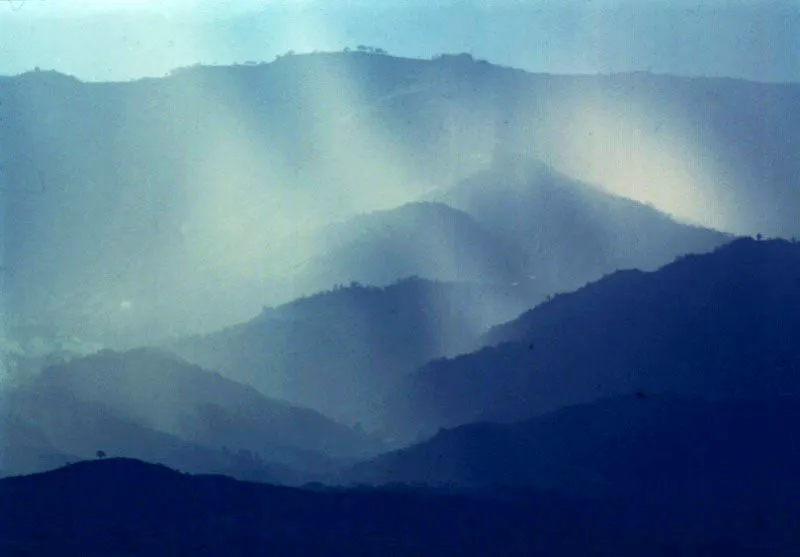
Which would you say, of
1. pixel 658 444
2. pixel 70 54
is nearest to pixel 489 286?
pixel 658 444

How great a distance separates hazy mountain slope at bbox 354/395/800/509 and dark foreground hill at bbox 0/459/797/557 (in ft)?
0.36

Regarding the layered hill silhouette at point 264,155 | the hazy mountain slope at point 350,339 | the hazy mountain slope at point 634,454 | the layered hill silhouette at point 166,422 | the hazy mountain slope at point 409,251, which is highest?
the layered hill silhouette at point 264,155

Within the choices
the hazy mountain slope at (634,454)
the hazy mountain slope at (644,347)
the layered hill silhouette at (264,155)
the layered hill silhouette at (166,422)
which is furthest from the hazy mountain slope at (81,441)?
the hazy mountain slope at (644,347)

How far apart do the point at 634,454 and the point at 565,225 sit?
1.29 metres

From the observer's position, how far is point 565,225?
18.2 feet

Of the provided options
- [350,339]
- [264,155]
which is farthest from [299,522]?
[264,155]

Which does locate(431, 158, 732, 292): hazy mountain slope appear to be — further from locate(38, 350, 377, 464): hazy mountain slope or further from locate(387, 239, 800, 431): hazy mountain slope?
locate(38, 350, 377, 464): hazy mountain slope

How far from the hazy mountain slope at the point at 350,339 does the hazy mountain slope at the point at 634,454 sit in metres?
0.44

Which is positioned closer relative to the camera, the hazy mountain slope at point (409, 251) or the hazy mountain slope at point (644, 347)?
the hazy mountain slope at point (644, 347)

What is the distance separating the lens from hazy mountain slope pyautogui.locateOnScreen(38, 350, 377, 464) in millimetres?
5453

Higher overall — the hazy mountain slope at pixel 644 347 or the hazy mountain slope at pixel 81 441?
the hazy mountain slope at pixel 644 347

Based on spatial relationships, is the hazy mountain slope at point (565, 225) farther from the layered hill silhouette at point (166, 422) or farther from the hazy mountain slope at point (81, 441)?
the hazy mountain slope at point (81, 441)

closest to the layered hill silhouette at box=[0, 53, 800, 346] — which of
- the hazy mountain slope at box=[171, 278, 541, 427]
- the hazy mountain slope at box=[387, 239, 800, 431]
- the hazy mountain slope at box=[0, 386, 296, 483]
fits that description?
the hazy mountain slope at box=[171, 278, 541, 427]

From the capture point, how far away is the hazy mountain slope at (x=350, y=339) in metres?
5.50
